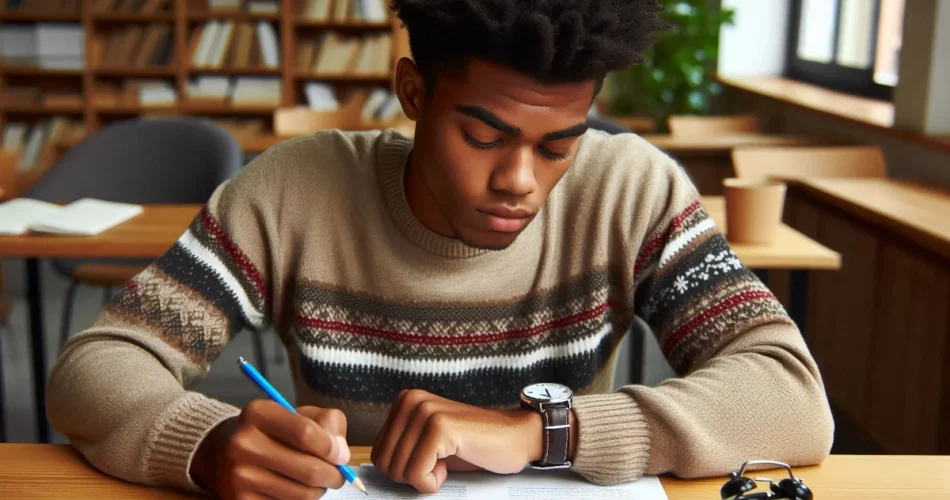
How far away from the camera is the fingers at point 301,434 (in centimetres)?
85

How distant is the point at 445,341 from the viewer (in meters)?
1.25

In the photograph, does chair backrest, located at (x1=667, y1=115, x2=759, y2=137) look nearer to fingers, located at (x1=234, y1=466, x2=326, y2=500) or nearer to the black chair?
the black chair

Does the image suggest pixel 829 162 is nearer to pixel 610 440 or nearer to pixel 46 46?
pixel 610 440

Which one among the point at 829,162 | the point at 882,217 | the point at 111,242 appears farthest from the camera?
the point at 829,162

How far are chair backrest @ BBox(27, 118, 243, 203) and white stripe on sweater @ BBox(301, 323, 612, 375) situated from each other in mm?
1645

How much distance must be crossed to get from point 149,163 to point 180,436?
216 centimetres

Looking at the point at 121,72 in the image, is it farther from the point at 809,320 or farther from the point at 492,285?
the point at 492,285

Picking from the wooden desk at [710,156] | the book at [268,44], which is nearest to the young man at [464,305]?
the wooden desk at [710,156]

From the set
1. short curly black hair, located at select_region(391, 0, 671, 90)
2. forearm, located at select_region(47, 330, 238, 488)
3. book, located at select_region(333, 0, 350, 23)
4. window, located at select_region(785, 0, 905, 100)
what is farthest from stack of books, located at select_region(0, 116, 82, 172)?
short curly black hair, located at select_region(391, 0, 671, 90)

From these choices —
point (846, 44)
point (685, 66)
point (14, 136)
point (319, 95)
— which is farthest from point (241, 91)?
point (846, 44)

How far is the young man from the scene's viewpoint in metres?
0.94

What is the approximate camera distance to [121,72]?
212 inches

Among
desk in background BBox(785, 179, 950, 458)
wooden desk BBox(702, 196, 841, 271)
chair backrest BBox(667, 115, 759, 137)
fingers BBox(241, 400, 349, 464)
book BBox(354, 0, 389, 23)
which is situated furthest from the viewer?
book BBox(354, 0, 389, 23)

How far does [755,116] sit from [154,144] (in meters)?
2.71
